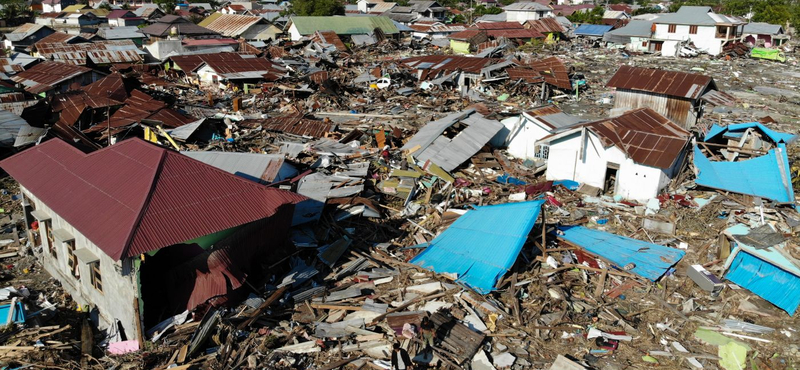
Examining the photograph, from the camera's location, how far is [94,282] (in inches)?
444

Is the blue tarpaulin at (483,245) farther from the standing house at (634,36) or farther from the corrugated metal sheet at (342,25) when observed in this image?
the standing house at (634,36)

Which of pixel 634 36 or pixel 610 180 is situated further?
pixel 634 36

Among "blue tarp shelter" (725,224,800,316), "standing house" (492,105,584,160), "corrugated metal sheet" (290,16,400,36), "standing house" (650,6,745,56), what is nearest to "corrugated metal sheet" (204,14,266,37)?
"corrugated metal sheet" (290,16,400,36)

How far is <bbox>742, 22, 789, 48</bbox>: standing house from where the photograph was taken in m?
53.9

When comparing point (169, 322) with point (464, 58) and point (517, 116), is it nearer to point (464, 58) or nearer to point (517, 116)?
point (517, 116)

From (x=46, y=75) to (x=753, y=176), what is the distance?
3253 centimetres

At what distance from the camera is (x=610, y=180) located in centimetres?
1859

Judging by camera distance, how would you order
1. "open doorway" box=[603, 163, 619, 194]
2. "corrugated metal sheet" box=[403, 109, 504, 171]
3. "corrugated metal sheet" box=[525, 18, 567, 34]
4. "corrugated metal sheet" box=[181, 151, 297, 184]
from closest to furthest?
"corrugated metal sheet" box=[181, 151, 297, 184], "open doorway" box=[603, 163, 619, 194], "corrugated metal sheet" box=[403, 109, 504, 171], "corrugated metal sheet" box=[525, 18, 567, 34]

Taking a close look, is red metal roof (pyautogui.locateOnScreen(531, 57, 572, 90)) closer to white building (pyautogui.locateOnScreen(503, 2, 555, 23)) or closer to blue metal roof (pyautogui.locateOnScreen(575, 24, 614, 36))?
blue metal roof (pyautogui.locateOnScreen(575, 24, 614, 36))

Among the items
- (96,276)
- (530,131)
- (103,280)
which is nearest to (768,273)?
(530,131)

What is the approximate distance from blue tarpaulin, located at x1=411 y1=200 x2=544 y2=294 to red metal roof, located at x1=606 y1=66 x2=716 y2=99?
1645 cm

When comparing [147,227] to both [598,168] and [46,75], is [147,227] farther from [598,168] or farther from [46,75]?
[46,75]

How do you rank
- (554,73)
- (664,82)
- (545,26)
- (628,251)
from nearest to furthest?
(628,251) → (664,82) → (554,73) → (545,26)

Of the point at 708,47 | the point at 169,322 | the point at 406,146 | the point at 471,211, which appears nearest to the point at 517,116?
the point at 406,146
